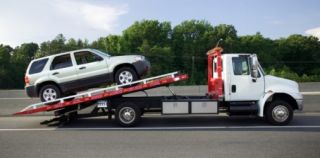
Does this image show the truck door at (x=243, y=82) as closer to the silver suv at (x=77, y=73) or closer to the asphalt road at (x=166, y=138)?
the asphalt road at (x=166, y=138)

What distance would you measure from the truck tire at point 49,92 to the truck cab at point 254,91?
16.7 ft

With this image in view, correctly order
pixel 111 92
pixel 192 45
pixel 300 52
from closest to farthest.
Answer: pixel 111 92, pixel 300 52, pixel 192 45

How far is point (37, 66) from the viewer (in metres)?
12.5

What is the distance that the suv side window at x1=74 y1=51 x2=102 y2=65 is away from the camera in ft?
41.1

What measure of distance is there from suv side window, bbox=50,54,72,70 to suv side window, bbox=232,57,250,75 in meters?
5.21

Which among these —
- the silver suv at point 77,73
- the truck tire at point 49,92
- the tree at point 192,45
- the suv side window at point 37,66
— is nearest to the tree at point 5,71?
the tree at point 192,45

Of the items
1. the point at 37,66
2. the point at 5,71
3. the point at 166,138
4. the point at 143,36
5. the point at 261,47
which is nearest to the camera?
the point at 166,138

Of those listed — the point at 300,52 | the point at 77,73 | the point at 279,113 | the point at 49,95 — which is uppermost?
the point at 300,52

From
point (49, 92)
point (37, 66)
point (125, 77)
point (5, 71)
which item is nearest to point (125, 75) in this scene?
point (125, 77)

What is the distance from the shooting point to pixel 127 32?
103875mm

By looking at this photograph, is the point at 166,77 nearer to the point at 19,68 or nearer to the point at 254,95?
the point at 254,95

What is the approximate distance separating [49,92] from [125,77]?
2434mm

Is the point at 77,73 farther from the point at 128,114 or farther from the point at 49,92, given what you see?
the point at 128,114

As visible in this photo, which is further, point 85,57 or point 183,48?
point 183,48
